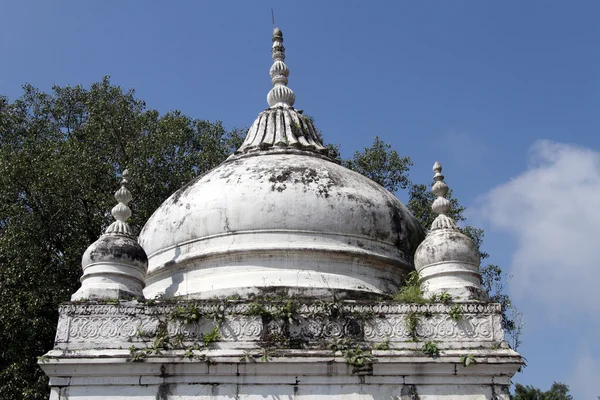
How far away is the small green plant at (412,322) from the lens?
817cm

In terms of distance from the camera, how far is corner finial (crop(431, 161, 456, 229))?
31.7 feet

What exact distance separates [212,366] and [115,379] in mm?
1117

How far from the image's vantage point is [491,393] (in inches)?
308

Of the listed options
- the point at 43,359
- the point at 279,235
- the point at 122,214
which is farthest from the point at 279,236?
the point at 43,359

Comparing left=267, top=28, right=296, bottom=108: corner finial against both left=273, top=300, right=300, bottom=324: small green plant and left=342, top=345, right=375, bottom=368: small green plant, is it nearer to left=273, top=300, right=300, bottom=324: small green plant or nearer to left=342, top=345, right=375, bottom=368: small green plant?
left=273, top=300, right=300, bottom=324: small green plant

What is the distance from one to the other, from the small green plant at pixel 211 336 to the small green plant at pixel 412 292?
7.55 feet

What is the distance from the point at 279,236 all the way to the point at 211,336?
2.34 meters

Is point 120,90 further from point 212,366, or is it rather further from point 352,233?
point 212,366

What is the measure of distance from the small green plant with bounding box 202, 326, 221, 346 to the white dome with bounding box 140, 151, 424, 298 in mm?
1273

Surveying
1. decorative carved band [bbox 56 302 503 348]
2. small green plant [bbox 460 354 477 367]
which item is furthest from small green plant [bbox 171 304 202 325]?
small green plant [bbox 460 354 477 367]

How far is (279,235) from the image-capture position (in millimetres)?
10078

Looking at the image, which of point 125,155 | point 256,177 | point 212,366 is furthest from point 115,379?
point 125,155

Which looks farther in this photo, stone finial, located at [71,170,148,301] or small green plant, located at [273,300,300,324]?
stone finial, located at [71,170,148,301]

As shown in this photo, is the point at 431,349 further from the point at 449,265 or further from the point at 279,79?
the point at 279,79
